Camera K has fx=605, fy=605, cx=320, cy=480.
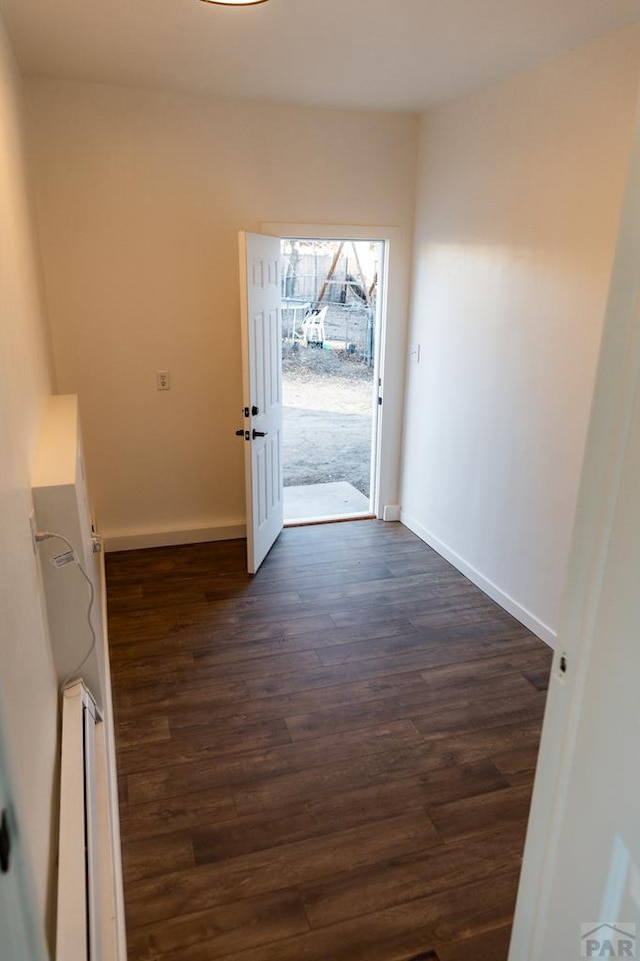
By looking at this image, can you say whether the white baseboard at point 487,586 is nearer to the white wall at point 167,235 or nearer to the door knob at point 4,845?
the white wall at point 167,235

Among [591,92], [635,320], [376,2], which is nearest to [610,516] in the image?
[635,320]

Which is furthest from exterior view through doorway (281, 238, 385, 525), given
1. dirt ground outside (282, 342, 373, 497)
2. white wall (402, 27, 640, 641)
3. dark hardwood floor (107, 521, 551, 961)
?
dark hardwood floor (107, 521, 551, 961)

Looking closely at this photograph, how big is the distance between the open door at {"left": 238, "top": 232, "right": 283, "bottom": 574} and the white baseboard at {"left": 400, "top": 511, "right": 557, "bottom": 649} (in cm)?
102

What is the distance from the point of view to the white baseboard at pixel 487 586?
121 inches

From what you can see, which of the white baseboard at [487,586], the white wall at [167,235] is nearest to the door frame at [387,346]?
the white wall at [167,235]

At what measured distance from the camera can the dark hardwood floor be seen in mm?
1727

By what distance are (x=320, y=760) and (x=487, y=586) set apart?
64.0 inches

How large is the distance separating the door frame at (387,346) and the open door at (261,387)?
13.4 inches

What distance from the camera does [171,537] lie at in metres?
4.10

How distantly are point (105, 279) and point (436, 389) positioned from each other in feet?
6.98

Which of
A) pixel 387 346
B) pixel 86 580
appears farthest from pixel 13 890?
pixel 387 346

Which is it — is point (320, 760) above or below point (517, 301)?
below

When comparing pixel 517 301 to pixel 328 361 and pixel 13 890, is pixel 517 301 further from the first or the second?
pixel 328 361

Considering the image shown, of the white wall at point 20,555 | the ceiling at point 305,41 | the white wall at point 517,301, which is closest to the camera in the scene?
the white wall at point 20,555
